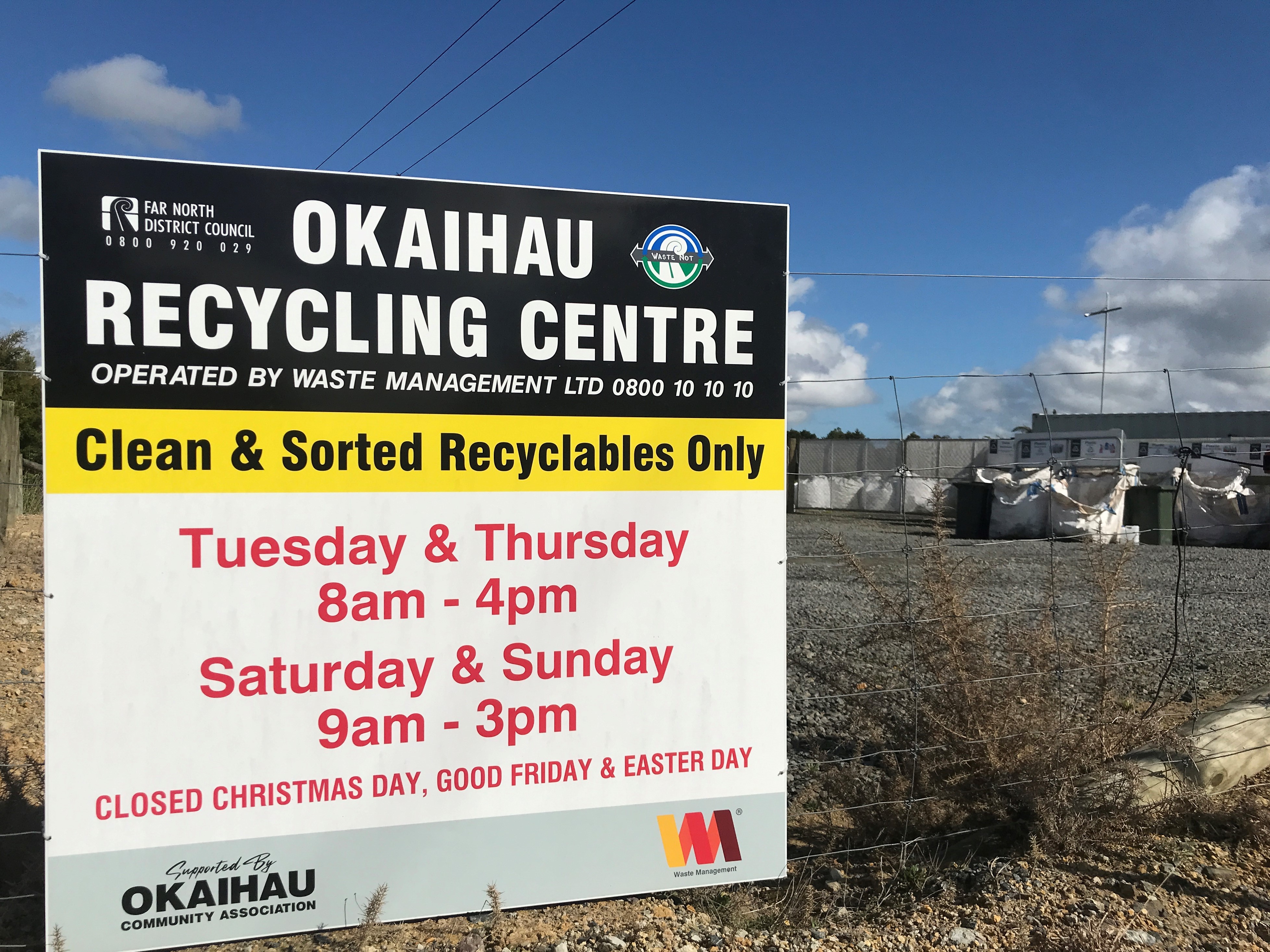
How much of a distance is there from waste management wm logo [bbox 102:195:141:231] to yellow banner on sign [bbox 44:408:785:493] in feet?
1.94

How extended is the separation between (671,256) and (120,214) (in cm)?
185

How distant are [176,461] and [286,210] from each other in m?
0.90

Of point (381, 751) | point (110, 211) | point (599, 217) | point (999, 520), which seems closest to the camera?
point (110, 211)

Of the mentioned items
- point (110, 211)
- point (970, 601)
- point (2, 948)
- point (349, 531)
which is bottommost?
point (2, 948)

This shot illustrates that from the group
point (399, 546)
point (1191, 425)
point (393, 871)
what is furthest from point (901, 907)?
point (1191, 425)

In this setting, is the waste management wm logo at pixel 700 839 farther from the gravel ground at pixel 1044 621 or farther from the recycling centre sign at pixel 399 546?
the gravel ground at pixel 1044 621

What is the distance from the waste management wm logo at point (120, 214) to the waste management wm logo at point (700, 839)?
8.97ft

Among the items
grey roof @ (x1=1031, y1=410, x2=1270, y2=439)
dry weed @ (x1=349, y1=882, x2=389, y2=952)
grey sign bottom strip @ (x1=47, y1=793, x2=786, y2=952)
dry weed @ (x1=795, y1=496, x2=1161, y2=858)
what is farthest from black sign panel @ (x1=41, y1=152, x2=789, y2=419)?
grey roof @ (x1=1031, y1=410, x2=1270, y2=439)

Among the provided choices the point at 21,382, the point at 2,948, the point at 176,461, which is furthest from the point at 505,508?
the point at 21,382

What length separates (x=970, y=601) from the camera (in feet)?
13.6

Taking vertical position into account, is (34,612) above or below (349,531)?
below

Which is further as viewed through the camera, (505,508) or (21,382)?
(21,382)

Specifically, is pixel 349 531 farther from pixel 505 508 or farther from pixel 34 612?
pixel 34 612

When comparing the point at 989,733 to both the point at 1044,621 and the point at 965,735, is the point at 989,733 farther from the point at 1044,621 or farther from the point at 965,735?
the point at 1044,621
